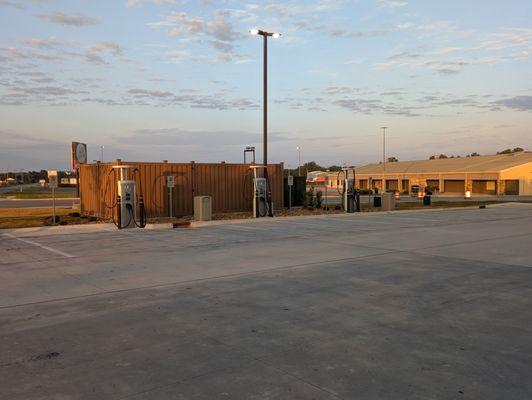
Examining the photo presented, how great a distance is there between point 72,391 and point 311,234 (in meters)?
12.4

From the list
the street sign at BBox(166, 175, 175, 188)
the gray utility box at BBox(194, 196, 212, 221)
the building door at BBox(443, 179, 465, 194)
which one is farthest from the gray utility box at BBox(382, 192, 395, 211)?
the building door at BBox(443, 179, 465, 194)

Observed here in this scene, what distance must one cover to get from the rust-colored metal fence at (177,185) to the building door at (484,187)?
44823 millimetres

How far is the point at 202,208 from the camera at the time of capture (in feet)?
68.6

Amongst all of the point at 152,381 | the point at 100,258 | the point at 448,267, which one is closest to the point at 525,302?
the point at 448,267

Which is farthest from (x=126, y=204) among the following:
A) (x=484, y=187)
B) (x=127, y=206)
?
(x=484, y=187)

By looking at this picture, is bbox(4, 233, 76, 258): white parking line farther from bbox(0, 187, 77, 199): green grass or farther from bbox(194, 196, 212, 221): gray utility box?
bbox(0, 187, 77, 199): green grass

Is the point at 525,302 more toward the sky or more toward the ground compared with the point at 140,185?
more toward the ground

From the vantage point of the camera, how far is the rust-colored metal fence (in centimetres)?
2195

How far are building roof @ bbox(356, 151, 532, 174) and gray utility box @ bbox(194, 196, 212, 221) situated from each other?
5032cm

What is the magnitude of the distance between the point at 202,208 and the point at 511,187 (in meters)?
52.1

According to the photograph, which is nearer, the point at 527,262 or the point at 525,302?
the point at 525,302

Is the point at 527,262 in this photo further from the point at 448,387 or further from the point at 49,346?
the point at 49,346

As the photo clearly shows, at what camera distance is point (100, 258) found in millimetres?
11297

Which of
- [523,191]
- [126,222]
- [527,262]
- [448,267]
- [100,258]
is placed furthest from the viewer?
[523,191]
